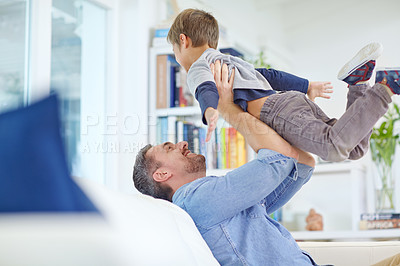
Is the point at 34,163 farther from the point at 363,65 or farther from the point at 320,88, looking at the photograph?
the point at 320,88

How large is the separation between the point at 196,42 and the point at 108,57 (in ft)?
5.85

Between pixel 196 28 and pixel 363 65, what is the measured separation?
612 mm

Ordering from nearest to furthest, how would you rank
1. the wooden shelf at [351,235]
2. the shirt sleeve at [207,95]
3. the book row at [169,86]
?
the shirt sleeve at [207,95]
the wooden shelf at [351,235]
the book row at [169,86]

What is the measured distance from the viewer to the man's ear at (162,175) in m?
1.56

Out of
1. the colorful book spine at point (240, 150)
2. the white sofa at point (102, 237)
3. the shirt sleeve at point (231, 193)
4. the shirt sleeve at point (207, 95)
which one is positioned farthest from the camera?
the colorful book spine at point (240, 150)

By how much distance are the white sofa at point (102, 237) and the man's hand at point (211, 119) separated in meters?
0.41

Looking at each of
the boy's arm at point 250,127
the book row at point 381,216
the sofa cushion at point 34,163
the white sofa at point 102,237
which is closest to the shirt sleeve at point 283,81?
the boy's arm at point 250,127

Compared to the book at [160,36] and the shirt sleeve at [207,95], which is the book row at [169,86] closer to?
the book at [160,36]

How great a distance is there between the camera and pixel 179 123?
3176mm

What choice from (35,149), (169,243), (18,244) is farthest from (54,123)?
(169,243)

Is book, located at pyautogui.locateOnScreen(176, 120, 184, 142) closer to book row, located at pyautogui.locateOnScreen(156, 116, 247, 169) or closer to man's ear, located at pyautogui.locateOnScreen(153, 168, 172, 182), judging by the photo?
book row, located at pyautogui.locateOnScreen(156, 116, 247, 169)

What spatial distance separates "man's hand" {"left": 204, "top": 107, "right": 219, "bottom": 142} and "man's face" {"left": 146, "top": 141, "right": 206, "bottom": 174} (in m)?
0.21

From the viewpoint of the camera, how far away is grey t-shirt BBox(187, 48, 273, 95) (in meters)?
1.55

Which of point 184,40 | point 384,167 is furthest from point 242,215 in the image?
point 384,167
